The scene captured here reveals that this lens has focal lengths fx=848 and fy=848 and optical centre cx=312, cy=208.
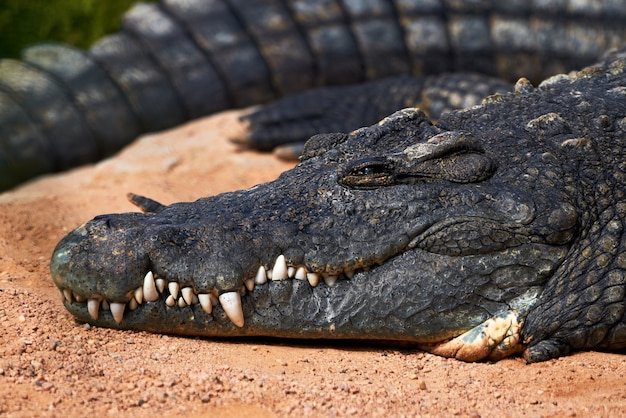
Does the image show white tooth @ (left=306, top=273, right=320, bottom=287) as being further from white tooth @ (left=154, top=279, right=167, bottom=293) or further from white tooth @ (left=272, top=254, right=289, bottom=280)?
white tooth @ (left=154, top=279, right=167, bottom=293)

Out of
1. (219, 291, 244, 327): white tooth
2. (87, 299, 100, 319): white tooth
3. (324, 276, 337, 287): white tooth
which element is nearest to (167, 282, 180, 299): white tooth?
(219, 291, 244, 327): white tooth

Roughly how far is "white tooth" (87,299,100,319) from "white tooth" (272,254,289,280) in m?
0.61

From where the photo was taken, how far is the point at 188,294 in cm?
285

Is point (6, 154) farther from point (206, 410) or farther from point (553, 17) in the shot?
point (553, 17)

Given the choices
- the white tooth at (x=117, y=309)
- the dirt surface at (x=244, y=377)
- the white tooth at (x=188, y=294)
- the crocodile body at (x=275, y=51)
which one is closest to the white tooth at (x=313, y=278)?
the dirt surface at (x=244, y=377)

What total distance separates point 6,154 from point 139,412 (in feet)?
10.9

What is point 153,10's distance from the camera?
6281 mm

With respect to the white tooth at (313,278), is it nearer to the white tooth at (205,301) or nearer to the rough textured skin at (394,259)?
the rough textured skin at (394,259)

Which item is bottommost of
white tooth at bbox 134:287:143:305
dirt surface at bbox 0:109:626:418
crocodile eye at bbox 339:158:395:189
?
dirt surface at bbox 0:109:626:418

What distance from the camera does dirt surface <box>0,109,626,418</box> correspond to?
2512 mm

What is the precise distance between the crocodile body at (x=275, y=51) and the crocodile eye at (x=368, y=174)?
10.4 feet

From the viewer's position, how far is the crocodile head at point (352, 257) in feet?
9.33

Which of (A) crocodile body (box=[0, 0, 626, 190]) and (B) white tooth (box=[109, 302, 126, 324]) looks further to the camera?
(A) crocodile body (box=[0, 0, 626, 190])

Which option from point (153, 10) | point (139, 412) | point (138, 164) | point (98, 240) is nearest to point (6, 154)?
point (138, 164)
